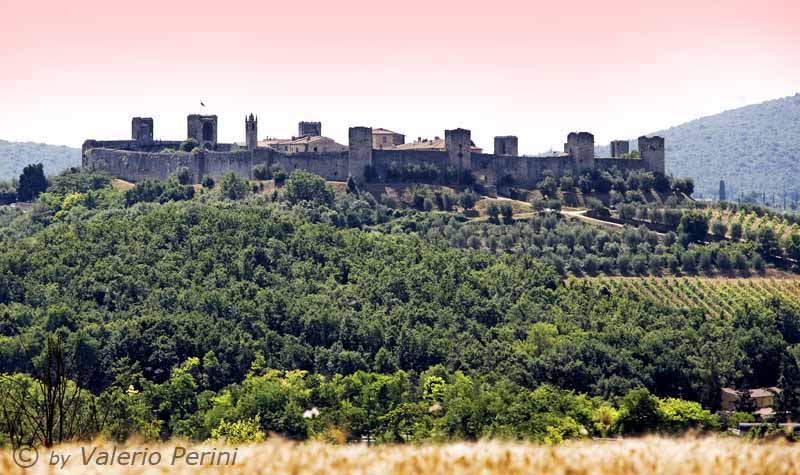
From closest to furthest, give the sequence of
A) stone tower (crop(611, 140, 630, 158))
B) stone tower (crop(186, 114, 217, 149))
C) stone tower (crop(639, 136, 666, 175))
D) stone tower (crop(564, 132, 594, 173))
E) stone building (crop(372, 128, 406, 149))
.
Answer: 1. stone tower (crop(564, 132, 594, 173))
2. stone tower (crop(639, 136, 666, 175))
3. stone tower (crop(186, 114, 217, 149))
4. stone building (crop(372, 128, 406, 149))
5. stone tower (crop(611, 140, 630, 158))

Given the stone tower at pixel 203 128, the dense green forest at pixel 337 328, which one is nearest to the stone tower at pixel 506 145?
the dense green forest at pixel 337 328

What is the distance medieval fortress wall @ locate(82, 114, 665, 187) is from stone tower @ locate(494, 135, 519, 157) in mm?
28

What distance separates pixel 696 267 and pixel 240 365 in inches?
1048

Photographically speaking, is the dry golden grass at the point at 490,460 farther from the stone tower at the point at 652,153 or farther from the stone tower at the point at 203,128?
the stone tower at the point at 203,128

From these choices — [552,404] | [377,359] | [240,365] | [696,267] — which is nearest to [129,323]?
[240,365]

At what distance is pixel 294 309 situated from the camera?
54312 millimetres

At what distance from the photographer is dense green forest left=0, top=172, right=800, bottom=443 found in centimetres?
3981

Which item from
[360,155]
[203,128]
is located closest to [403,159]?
[360,155]

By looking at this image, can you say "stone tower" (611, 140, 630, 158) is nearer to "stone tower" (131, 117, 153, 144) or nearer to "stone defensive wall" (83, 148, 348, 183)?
"stone defensive wall" (83, 148, 348, 183)

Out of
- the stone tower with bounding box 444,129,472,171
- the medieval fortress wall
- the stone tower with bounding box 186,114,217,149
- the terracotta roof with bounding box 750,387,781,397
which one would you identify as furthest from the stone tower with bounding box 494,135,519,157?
the terracotta roof with bounding box 750,387,781,397

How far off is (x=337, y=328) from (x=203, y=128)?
28227 mm

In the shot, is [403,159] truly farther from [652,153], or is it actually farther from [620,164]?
[652,153]

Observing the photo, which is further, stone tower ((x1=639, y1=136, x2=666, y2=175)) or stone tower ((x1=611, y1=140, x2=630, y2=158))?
stone tower ((x1=611, y1=140, x2=630, y2=158))

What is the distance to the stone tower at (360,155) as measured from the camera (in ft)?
237
